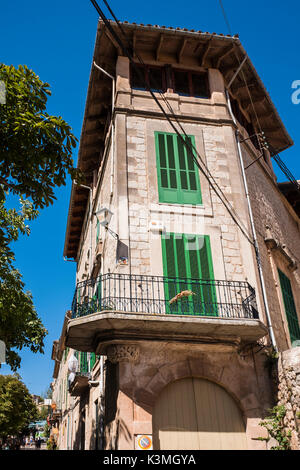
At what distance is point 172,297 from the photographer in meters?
10.5

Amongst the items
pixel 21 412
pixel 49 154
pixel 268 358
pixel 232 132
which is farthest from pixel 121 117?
pixel 21 412

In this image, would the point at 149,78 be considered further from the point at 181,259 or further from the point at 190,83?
the point at 181,259

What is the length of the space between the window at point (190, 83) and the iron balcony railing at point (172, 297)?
21.9 feet

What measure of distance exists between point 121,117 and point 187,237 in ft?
13.6

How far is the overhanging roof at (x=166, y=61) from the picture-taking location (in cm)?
1378

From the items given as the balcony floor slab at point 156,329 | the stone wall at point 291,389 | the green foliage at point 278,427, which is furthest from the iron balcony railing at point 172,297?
the green foliage at point 278,427

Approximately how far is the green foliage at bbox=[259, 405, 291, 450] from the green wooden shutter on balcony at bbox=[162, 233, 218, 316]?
2.46 metres

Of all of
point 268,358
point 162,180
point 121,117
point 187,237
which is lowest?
point 268,358

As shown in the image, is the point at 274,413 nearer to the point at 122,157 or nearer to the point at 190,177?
the point at 190,177

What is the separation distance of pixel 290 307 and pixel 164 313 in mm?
4930

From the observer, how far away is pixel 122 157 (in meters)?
12.2

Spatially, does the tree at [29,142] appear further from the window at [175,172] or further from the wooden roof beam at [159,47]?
the wooden roof beam at [159,47]


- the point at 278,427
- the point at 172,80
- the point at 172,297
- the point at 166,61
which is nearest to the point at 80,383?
the point at 172,297
